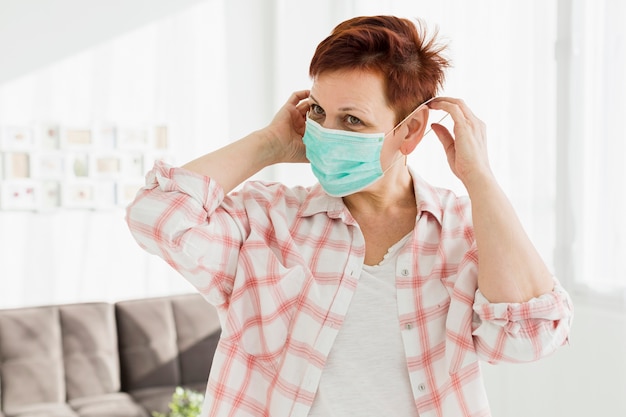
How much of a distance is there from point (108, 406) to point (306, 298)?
221 cm

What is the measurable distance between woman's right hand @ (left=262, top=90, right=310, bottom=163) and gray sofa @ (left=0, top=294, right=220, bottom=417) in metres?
2.07

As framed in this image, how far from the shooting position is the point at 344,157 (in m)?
1.34

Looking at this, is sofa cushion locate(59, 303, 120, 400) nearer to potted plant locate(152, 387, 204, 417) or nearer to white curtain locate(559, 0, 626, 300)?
potted plant locate(152, 387, 204, 417)

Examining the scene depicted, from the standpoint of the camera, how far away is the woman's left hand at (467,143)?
131 cm

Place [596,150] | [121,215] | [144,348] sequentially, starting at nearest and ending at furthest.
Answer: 1. [596,150]
2. [144,348]
3. [121,215]

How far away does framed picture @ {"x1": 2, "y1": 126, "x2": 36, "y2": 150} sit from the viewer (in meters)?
3.70

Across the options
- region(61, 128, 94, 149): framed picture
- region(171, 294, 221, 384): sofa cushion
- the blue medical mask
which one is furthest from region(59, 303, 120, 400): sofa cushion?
the blue medical mask

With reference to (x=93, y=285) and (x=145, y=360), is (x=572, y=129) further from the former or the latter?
(x=93, y=285)

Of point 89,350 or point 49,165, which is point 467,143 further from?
point 49,165

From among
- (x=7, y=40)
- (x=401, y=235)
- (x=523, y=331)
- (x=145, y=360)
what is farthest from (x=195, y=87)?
(x=523, y=331)

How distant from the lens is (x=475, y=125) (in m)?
1.35

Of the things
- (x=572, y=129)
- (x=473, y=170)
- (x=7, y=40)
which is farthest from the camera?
(x=7, y=40)

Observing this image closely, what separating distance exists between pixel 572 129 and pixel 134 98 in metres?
2.44

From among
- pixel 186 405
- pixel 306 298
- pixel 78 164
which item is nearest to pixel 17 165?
pixel 78 164
